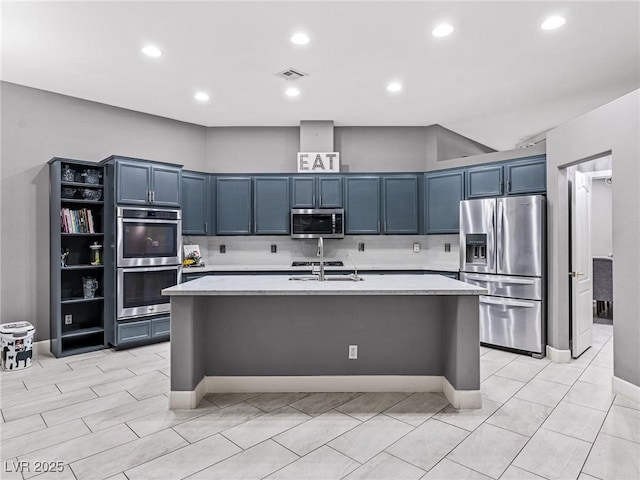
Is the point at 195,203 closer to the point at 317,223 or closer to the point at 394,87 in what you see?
the point at 317,223

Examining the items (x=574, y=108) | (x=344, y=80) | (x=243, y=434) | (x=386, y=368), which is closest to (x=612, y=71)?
(x=574, y=108)

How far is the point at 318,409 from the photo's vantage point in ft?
8.89

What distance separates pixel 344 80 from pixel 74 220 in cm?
350

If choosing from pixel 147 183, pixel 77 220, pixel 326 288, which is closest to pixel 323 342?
pixel 326 288

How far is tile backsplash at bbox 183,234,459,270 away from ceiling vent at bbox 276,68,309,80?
8.08ft

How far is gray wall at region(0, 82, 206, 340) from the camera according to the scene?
4.04m

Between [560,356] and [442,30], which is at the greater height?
[442,30]

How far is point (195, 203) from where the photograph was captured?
527cm

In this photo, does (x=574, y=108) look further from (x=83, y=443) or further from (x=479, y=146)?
(x=83, y=443)

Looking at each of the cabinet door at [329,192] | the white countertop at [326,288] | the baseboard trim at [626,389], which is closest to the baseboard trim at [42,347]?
the white countertop at [326,288]

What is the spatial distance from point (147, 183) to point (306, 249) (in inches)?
95.7

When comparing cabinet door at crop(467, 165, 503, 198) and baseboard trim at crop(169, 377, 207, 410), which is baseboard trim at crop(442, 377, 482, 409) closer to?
baseboard trim at crop(169, 377, 207, 410)

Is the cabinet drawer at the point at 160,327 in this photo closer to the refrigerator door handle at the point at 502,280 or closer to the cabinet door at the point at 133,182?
the cabinet door at the point at 133,182

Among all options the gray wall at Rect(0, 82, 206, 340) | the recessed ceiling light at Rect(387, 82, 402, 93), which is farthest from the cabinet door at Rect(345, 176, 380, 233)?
the gray wall at Rect(0, 82, 206, 340)
